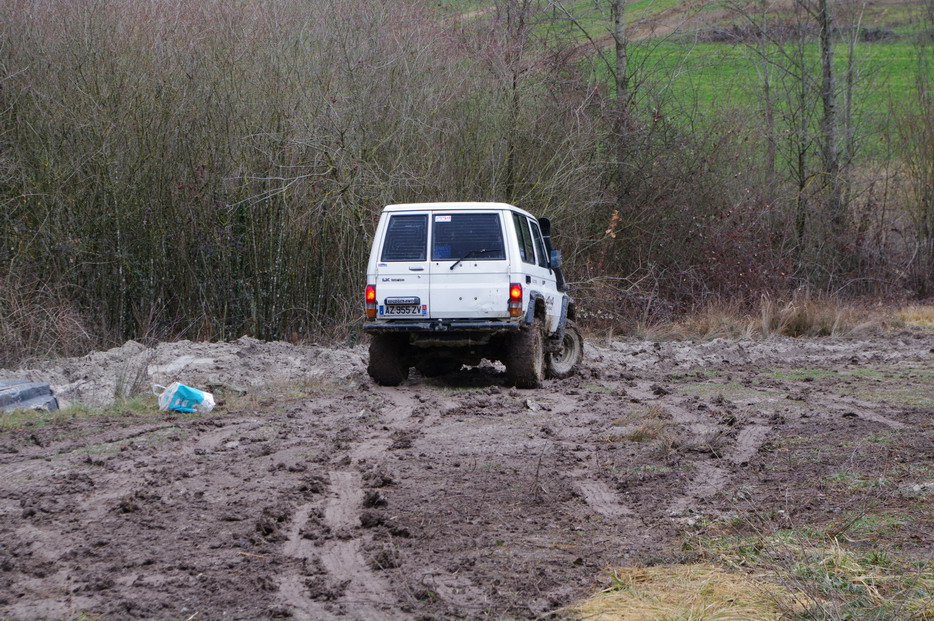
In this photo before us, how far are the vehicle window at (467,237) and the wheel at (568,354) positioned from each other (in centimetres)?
218

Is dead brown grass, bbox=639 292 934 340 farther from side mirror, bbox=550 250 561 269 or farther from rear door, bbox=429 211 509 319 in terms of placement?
rear door, bbox=429 211 509 319

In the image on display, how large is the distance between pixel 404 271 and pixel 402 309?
434mm

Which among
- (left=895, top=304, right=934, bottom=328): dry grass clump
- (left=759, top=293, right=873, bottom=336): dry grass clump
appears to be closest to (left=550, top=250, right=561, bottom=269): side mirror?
(left=759, top=293, right=873, bottom=336): dry grass clump

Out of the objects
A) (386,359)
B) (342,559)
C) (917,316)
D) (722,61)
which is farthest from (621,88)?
(342,559)

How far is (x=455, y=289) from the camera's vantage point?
1073 centimetres

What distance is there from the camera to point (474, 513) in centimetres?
570

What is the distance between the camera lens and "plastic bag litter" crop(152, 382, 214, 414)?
9.58 meters

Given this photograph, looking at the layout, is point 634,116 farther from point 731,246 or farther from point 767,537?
point 767,537

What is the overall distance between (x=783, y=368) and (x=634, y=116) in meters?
8.88

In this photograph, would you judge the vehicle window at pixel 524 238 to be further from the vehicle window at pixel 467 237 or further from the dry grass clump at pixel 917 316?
the dry grass clump at pixel 917 316

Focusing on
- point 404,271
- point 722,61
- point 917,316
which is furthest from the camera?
point 722,61

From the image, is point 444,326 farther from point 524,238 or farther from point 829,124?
point 829,124

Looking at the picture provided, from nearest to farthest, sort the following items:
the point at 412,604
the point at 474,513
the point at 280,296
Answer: the point at 412,604 → the point at 474,513 → the point at 280,296

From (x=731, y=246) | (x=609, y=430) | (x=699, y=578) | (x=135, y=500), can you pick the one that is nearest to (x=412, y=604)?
(x=699, y=578)
